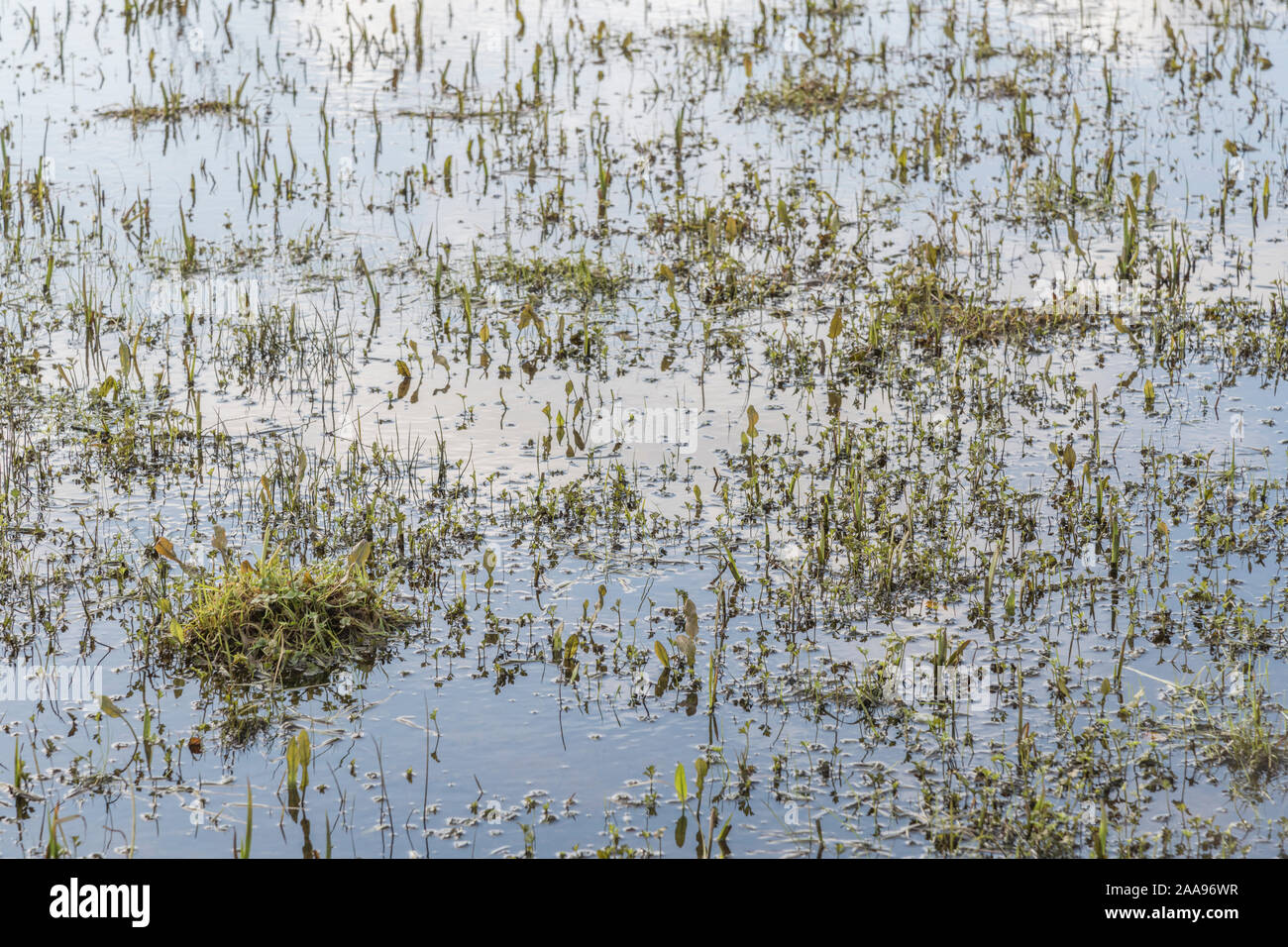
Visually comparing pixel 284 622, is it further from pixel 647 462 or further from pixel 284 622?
pixel 647 462

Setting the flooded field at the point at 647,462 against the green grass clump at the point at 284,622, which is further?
the green grass clump at the point at 284,622

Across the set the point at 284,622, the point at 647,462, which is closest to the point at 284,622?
the point at 284,622

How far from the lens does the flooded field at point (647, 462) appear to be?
459cm

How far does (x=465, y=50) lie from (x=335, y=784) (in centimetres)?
1125

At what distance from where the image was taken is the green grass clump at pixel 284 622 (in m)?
5.29

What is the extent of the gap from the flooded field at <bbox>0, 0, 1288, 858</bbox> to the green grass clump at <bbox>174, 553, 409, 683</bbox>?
27mm

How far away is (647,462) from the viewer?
7.01 m

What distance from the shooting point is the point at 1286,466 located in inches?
264

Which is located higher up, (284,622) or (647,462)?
(647,462)

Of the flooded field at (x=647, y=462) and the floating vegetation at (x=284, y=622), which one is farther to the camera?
the floating vegetation at (x=284, y=622)

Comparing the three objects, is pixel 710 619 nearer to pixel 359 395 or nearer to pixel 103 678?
→ pixel 103 678

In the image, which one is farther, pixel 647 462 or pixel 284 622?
pixel 647 462

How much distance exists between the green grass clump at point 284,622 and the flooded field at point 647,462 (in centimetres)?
3

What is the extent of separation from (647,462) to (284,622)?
233cm
